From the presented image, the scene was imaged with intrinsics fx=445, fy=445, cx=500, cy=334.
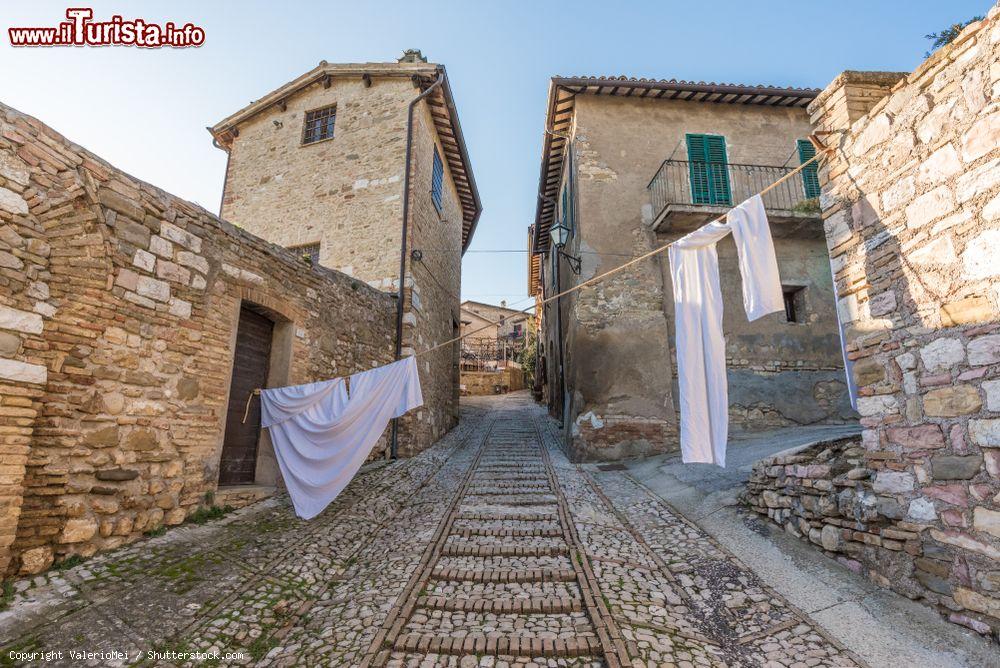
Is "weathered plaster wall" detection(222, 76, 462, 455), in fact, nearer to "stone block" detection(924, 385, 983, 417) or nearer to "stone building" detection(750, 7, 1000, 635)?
"stone building" detection(750, 7, 1000, 635)

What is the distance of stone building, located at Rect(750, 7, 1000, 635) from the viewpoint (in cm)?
284

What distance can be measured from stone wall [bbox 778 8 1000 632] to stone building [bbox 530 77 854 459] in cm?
493

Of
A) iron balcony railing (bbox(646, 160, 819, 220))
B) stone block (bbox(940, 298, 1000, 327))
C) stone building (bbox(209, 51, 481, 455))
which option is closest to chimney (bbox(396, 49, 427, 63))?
stone building (bbox(209, 51, 481, 455))

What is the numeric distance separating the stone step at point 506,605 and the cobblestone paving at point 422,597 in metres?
0.01

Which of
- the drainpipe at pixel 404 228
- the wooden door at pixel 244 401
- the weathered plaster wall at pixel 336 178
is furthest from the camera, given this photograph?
the weathered plaster wall at pixel 336 178

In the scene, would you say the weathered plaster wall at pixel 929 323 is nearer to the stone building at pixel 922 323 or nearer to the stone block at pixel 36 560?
the stone building at pixel 922 323

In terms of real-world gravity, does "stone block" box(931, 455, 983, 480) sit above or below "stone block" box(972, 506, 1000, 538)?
above

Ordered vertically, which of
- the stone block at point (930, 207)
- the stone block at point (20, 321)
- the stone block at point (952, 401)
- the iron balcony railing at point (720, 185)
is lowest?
the stone block at point (952, 401)

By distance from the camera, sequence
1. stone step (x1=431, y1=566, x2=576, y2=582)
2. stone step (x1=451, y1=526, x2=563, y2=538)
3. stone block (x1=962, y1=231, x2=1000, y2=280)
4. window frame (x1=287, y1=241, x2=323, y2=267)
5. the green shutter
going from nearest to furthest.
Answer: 1. stone block (x1=962, y1=231, x2=1000, y2=280)
2. stone step (x1=431, y1=566, x2=576, y2=582)
3. stone step (x1=451, y1=526, x2=563, y2=538)
4. the green shutter
5. window frame (x1=287, y1=241, x2=323, y2=267)

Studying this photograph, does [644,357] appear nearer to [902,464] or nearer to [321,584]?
[902,464]

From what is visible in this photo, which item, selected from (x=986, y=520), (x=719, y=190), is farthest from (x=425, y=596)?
(x=719, y=190)

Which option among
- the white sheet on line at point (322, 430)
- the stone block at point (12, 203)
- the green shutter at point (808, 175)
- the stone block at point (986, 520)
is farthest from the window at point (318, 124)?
the stone block at point (986, 520)

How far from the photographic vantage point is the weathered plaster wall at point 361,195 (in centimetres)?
952

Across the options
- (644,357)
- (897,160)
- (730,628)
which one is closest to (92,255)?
(730,628)
